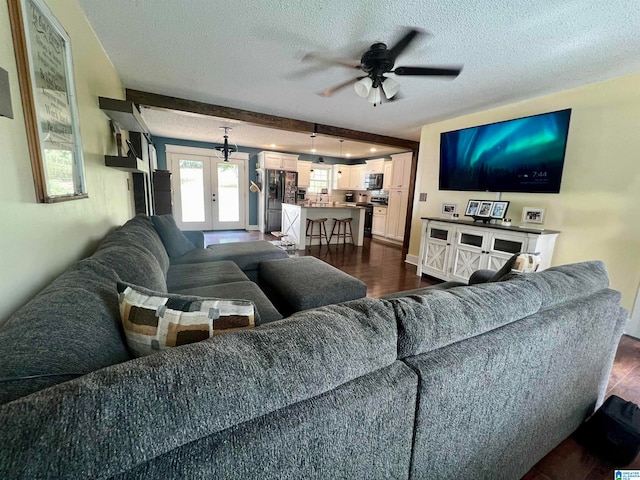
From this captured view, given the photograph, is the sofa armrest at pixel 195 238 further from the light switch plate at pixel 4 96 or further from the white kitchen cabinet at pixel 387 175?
the white kitchen cabinet at pixel 387 175

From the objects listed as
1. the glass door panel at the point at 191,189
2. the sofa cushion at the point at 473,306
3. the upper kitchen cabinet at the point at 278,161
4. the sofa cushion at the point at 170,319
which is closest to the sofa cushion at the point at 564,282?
the sofa cushion at the point at 473,306

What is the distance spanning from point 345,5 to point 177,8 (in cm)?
110

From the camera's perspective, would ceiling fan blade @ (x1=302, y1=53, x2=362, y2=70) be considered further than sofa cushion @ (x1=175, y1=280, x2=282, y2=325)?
Yes

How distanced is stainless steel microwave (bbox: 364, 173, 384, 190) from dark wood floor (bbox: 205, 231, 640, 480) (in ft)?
8.01

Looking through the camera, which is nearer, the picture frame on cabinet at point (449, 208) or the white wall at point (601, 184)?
the white wall at point (601, 184)

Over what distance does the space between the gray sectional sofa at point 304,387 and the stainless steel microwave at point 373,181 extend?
21.2ft

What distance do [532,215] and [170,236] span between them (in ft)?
13.2

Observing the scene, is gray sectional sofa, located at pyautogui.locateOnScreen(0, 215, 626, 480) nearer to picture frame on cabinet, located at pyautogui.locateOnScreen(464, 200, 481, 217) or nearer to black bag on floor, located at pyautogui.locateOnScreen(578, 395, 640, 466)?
black bag on floor, located at pyautogui.locateOnScreen(578, 395, 640, 466)

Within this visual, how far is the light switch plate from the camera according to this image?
0.86 meters

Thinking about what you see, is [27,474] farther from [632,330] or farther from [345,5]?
[632,330]

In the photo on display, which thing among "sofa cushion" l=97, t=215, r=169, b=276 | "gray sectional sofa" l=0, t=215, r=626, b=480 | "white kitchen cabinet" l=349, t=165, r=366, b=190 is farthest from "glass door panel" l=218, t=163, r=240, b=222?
"gray sectional sofa" l=0, t=215, r=626, b=480

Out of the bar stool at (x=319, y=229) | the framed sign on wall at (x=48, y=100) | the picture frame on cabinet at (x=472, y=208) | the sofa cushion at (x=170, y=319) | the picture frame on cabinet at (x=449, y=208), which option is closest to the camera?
the sofa cushion at (x=170, y=319)

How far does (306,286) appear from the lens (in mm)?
1948

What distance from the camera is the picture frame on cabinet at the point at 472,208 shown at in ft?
11.5
